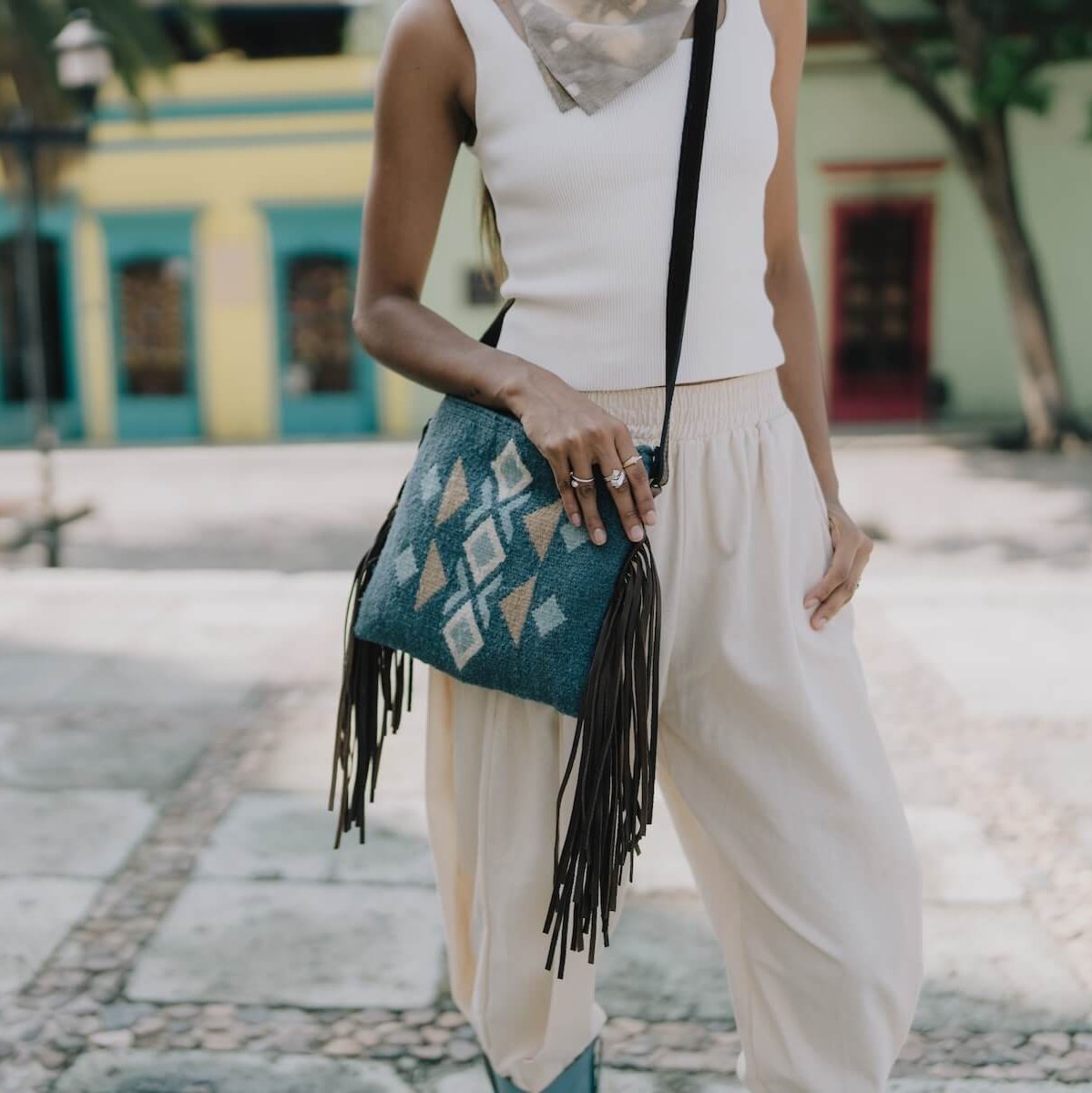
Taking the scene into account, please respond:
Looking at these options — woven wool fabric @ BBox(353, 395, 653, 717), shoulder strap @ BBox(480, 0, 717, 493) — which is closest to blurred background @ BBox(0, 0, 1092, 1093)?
woven wool fabric @ BBox(353, 395, 653, 717)

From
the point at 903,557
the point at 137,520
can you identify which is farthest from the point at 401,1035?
the point at 137,520

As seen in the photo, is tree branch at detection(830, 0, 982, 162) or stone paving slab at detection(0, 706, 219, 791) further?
tree branch at detection(830, 0, 982, 162)

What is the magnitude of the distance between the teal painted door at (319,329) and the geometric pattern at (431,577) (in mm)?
14134

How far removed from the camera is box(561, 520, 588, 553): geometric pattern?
1.36 metres

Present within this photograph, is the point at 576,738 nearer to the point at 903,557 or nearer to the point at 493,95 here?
the point at 493,95

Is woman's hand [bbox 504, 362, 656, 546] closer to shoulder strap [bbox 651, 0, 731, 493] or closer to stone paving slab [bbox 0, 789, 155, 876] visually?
shoulder strap [bbox 651, 0, 731, 493]

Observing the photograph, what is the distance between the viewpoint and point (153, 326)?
1591cm

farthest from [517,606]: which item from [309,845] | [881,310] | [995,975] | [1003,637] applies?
[881,310]

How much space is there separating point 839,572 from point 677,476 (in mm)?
242

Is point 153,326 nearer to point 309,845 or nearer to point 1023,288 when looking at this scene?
A: point 1023,288

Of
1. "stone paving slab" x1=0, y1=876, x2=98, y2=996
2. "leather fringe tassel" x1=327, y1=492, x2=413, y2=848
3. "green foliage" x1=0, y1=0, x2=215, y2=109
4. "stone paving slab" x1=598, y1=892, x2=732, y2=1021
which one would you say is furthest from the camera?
"green foliage" x1=0, y1=0, x2=215, y2=109

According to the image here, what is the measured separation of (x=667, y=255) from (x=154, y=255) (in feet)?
50.5

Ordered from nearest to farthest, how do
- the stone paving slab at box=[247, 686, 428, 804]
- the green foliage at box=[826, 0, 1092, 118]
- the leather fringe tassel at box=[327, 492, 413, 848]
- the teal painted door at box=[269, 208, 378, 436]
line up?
the leather fringe tassel at box=[327, 492, 413, 848], the stone paving slab at box=[247, 686, 428, 804], the green foliage at box=[826, 0, 1092, 118], the teal painted door at box=[269, 208, 378, 436]

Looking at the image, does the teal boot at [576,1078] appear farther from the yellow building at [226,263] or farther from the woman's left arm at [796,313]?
the yellow building at [226,263]
